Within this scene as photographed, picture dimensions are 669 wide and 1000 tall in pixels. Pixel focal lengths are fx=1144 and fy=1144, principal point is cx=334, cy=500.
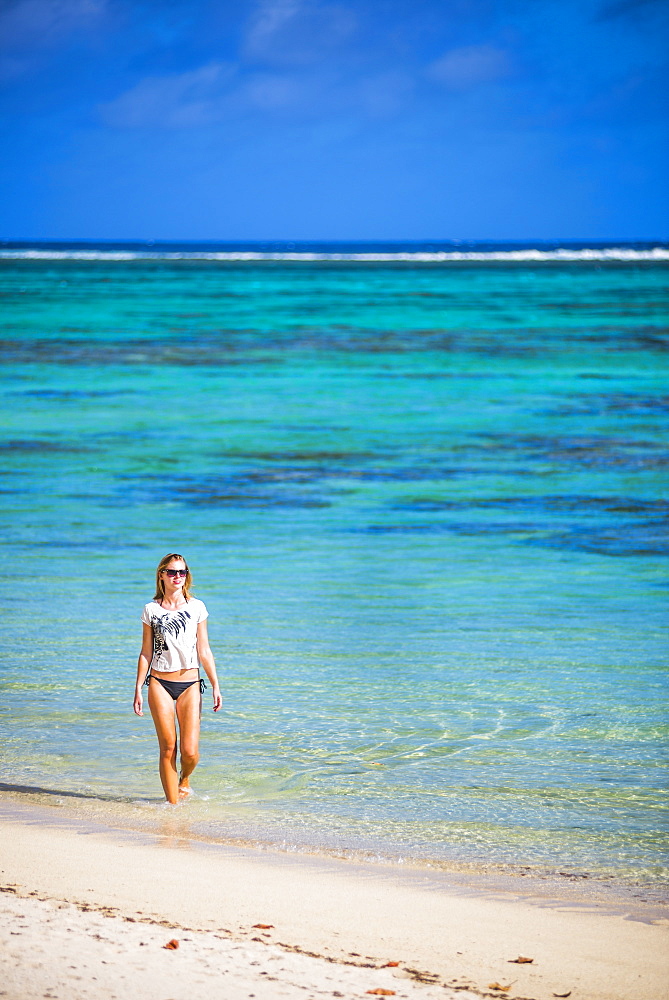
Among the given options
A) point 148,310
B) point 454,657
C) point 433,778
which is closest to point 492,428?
point 454,657

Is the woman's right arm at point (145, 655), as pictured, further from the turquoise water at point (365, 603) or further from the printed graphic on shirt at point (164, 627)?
the turquoise water at point (365, 603)

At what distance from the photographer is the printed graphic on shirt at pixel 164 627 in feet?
18.2

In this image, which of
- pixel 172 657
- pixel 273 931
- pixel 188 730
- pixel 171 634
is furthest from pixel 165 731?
pixel 273 931

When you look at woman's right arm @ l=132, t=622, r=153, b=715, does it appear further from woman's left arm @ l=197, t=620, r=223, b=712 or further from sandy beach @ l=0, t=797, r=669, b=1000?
sandy beach @ l=0, t=797, r=669, b=1000

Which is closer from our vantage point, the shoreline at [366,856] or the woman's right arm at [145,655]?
the shoreline at [366,856]

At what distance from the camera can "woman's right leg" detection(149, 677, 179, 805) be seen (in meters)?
5.57

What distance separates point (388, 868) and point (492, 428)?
1651cm

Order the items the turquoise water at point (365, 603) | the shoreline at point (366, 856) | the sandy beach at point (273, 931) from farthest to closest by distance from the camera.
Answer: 1. the turquoise water at point (365, 603)
2. the shoreline at point (366, 856)
3. the sandy beach at point (273, 931)

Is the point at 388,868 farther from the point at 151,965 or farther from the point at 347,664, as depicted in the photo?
the point at 347,664

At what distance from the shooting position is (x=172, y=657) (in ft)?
18.2

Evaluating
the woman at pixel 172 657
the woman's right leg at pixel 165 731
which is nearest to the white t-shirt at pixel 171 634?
the woman at pixel 172 657

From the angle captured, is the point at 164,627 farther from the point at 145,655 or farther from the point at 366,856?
the point at 366,856

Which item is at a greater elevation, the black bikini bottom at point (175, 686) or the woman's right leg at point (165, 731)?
the black bikini bottom at point (175, 686)

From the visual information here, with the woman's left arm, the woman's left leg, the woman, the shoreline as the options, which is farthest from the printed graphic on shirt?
the shoreline
